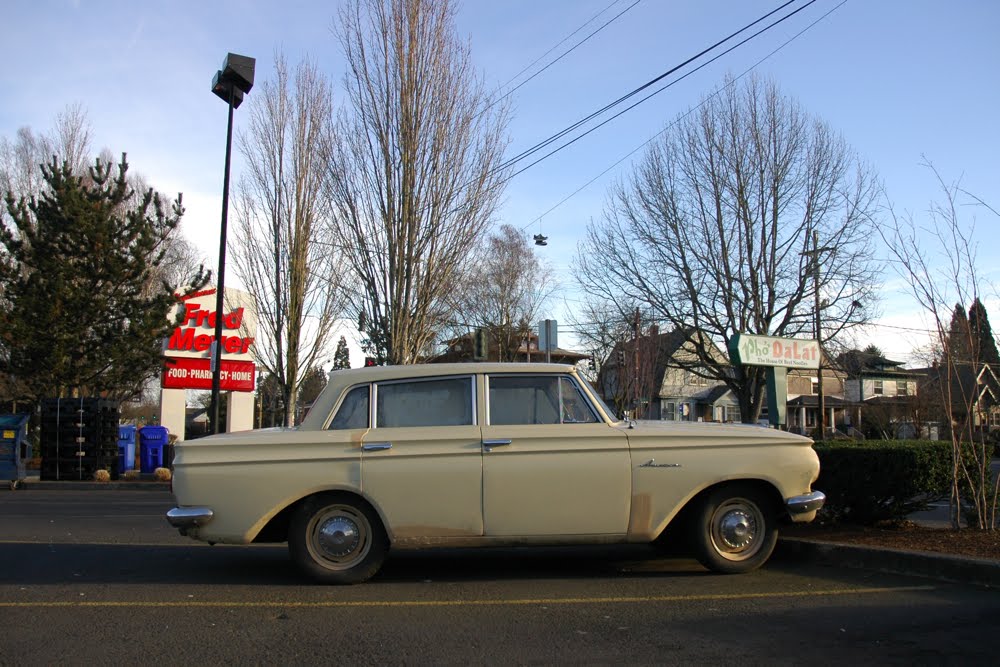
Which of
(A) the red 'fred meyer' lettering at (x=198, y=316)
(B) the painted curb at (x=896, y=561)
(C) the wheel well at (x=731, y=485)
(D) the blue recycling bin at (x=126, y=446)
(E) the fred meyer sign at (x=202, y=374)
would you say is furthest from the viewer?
(A) the red 'fred meyer' lettering at (x=198, y=316)

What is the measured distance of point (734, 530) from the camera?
6.40 m

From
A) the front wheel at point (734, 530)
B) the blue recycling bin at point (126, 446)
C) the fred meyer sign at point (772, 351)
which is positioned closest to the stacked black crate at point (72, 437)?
the blue recycling bin at point (126, 446)

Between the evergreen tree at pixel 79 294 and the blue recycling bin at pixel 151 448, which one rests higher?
the evergreen tree at pixel 79 294

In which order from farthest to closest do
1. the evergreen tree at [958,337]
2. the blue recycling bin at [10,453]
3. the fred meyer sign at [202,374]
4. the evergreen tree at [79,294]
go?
the fred meyer sign at [202,374] < the evergreen tree at [79,294] < the blue recycling bin at [10,453] < the evergreen tree at [958,337]

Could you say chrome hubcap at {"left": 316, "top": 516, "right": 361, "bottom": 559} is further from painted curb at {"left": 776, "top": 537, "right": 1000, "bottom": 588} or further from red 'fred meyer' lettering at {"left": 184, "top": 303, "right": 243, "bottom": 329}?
red 'fred meyer' lettering at {"left": 184, "top": 303, "right": 243, "bottom": 329}

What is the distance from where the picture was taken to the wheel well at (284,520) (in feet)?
20.4

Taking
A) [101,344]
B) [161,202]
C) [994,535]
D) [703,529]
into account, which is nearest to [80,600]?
[703,529]

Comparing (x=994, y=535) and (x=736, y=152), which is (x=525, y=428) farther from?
(x=736, y=152)

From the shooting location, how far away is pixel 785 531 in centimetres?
766

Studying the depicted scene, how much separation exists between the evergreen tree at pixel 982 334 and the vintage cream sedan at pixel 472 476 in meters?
3.75

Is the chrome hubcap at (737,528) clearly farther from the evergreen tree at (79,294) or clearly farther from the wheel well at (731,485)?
the evergreen tree at (79,294)

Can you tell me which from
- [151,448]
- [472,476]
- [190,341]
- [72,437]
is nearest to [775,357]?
[472,476]

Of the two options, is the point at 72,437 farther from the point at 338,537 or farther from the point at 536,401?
the point at 536,401

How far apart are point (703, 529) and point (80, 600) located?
15.3ft
